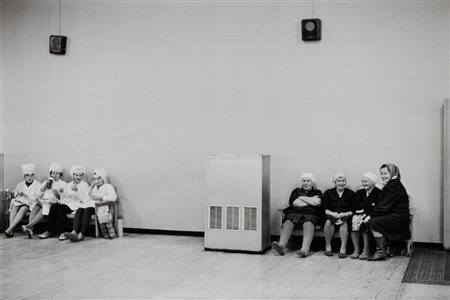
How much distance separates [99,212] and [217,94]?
2.40 meters

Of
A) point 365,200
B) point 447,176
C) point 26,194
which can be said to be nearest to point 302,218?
point 365,200

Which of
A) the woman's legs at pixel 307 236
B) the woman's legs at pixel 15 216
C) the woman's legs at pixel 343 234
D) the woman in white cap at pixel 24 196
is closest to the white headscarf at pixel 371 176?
the woman's legs at pixel 343 234

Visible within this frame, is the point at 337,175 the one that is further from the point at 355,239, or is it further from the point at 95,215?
the point at 95,215

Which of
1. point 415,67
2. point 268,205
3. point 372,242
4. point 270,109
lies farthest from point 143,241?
point 415,67

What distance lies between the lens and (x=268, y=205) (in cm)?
803

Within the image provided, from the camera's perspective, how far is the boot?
23.4 feet

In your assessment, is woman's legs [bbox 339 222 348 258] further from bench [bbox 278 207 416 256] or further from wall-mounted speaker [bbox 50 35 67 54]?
wall-mounted speaker [bbox 50 35 67 54]

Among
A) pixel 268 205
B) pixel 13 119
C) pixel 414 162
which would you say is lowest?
pixel 268 205

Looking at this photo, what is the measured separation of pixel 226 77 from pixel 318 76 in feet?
4.36

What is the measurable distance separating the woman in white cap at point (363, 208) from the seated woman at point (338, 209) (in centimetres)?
9

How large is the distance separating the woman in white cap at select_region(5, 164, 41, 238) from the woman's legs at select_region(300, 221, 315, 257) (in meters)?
4.18

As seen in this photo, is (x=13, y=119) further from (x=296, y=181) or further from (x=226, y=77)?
(x=296, y=181)

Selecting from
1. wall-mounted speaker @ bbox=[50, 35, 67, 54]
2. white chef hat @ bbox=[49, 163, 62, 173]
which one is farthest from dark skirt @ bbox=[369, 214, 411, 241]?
wall-mounted speaker @ bbox=[50, 35, 67, 54]

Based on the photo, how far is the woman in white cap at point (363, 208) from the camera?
7.35 metres
